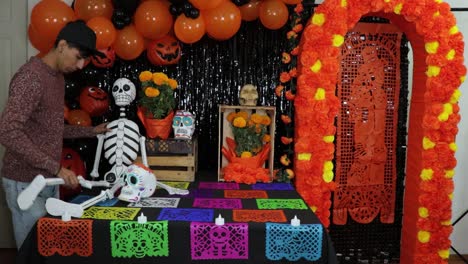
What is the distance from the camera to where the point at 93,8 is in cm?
272

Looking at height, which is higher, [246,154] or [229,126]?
[229,126]

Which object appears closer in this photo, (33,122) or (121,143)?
(33,122)

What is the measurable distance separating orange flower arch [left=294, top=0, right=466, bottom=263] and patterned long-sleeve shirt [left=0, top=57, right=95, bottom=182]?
4.72 feet

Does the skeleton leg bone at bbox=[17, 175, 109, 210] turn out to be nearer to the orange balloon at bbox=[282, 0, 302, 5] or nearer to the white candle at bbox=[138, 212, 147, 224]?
the white candle at bbox=[138, 212, 147, 224]

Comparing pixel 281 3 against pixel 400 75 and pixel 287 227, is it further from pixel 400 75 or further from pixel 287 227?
pixel 287 227

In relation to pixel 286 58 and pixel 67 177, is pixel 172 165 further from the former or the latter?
pixel 286 58

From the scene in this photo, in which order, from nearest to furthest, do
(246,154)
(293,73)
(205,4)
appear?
(205,4) < (246,154) < (293,73)

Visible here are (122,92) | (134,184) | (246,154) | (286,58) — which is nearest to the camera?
(134,184)

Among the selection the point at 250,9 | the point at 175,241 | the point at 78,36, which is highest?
the point at 250,9

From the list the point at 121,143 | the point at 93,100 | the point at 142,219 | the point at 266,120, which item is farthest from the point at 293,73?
the point at 142,219

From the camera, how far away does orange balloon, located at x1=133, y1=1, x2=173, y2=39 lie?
8.70ft

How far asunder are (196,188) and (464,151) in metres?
2.38

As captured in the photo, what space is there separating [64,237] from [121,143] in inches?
29.6

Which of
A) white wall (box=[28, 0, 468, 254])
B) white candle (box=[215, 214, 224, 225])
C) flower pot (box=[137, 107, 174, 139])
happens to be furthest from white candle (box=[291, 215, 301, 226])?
white wall (box=[28, 0, 468, 254])
